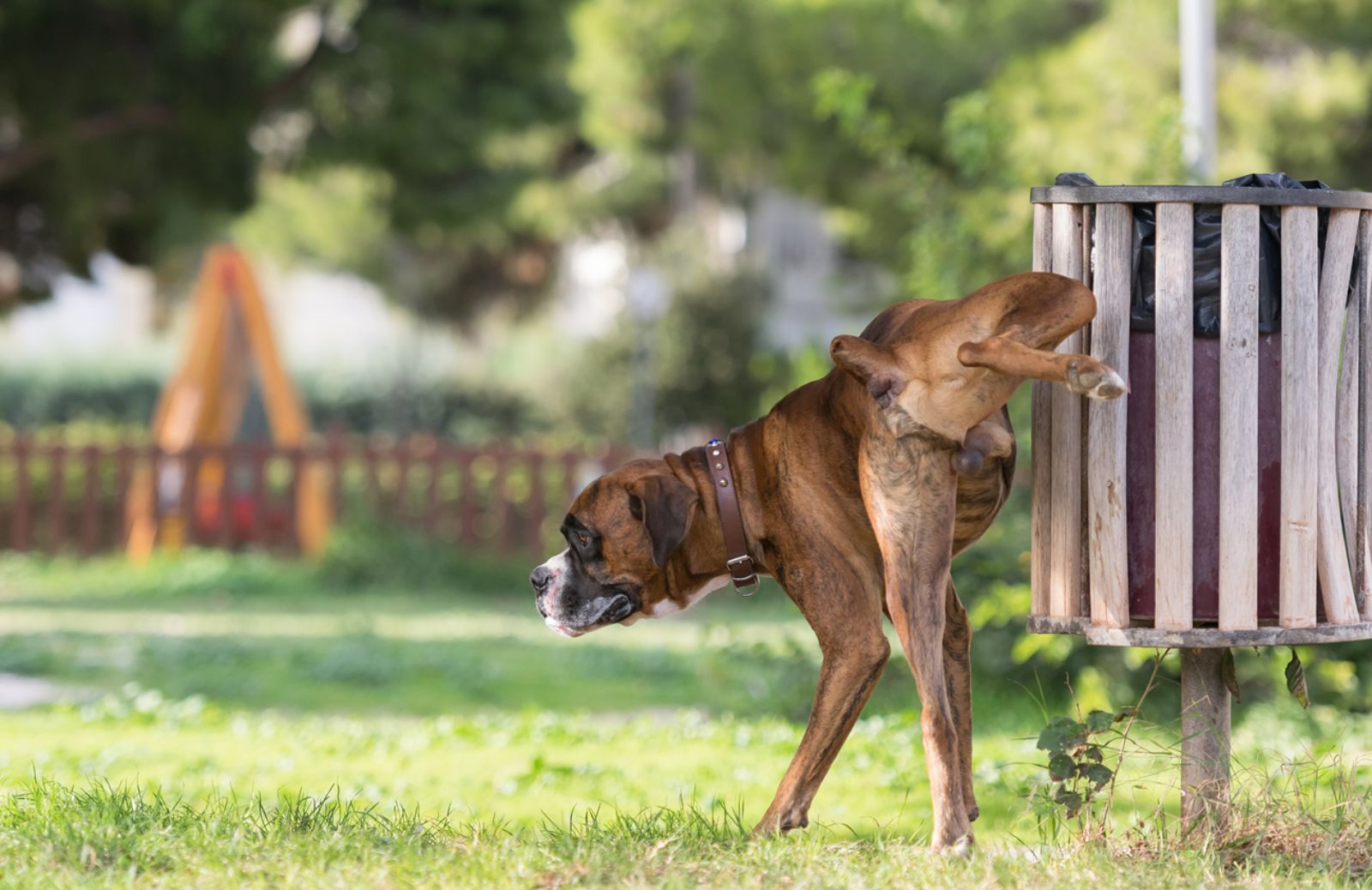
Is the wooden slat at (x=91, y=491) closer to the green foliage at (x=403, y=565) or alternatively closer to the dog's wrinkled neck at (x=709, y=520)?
the green foliage at (x=403, y=565)

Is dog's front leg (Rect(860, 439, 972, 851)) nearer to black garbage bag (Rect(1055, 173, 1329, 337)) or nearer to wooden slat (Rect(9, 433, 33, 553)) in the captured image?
black garbage bag (Rect(1055, 173, 1329, 337))

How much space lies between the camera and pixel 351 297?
51.7 metres

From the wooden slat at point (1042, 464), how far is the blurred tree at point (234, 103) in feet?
25.7

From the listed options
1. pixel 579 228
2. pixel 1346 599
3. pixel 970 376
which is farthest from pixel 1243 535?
pixel 579 228

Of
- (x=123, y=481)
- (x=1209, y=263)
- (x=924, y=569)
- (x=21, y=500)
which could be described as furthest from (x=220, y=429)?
(x=1209, y=263)

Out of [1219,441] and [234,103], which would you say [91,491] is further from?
[1219,441]

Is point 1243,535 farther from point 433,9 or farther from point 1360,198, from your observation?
point 433,9

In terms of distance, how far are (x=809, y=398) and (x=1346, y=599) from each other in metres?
1.43

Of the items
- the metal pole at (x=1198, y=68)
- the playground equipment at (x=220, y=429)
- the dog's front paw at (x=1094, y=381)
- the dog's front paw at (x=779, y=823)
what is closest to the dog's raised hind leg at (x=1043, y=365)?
the dog's front paw at (x=1094, y=381)

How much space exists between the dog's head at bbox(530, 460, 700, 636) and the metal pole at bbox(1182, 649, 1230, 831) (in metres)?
1.37

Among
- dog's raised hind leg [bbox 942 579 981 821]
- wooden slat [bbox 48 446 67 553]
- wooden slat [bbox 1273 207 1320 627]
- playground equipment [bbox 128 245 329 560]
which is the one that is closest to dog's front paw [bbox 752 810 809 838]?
dog's raised hind leg [bbox 942 579 981 821]

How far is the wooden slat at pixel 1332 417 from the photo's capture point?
4.15m

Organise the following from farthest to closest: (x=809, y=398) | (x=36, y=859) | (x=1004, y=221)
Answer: (x=1004, y=221)
(x=809, y=398)
(x=36, y=859)

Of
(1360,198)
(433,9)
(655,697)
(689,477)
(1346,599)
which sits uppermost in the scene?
(433,9)
